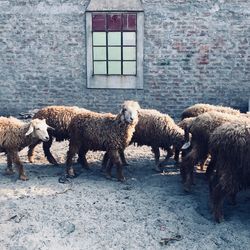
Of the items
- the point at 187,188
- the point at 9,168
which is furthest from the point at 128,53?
the point at 187,188

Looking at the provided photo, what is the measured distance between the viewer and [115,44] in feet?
43.5

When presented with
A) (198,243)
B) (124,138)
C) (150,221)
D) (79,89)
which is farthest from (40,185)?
(79,89)

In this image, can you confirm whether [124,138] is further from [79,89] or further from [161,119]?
[79,89]

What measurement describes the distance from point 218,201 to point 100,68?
7.14 meters

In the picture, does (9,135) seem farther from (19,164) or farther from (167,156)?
(167,156)

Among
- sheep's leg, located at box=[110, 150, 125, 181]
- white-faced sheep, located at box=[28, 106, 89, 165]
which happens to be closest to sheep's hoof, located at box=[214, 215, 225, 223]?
sheep's leg, located at box=[110, 150, 125, 181]

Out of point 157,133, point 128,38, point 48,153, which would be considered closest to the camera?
point 157,133

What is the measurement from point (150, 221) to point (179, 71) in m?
6.69

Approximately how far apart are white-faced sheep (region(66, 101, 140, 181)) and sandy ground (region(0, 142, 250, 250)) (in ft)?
1.69

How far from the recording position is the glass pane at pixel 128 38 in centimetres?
1305

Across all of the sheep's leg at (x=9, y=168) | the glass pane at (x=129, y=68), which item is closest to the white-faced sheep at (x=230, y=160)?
the sheep's leg at (x=9, y=168)

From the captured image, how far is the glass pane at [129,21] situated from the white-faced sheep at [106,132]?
4.67m

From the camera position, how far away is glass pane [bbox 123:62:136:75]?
43.7ft

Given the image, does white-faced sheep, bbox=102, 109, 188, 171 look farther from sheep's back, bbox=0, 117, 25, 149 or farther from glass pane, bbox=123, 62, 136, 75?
glass pane, bbox=123, 62, 136, 75
